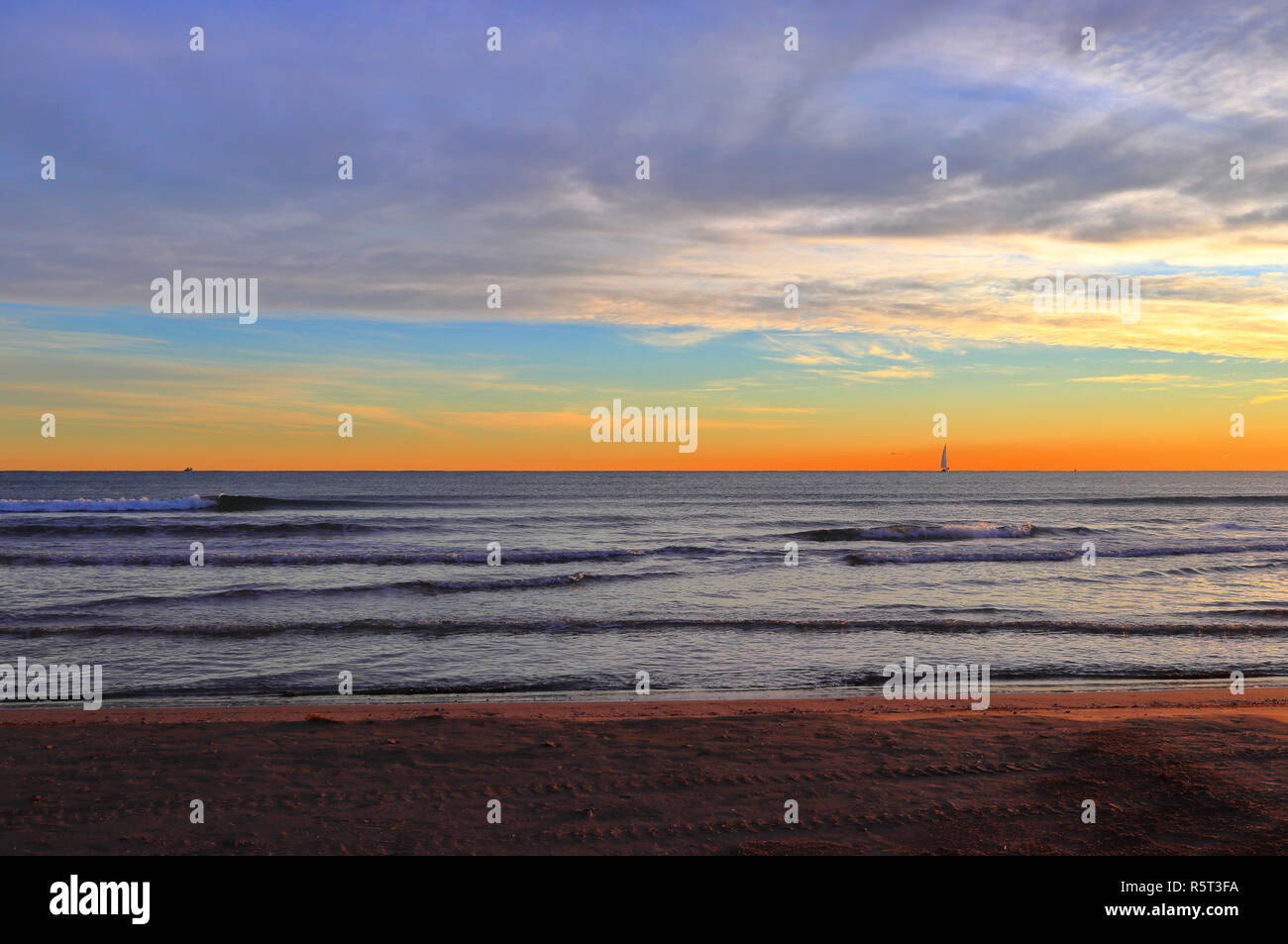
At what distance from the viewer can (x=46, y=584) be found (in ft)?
71.6

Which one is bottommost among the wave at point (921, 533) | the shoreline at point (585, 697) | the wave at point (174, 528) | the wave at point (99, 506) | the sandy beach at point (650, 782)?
the shoreline at point (585, 697)

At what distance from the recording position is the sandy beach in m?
5.98

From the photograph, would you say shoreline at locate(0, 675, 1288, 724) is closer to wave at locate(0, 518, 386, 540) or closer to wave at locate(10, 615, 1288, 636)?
wave at locate(10, 615, 1288, 636)

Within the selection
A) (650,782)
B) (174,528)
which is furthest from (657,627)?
(174,528)

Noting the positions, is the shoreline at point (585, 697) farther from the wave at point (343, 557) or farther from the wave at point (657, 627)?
the wave at point (343, 557)

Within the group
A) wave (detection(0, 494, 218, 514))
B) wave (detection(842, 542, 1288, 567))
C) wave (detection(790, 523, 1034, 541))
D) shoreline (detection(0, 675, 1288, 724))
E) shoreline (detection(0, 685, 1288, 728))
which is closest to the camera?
Answer: shoreline (detection(0, 685, 1288, 728))

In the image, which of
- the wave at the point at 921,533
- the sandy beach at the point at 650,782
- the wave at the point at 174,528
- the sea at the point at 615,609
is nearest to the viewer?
the sandy beach at the point at 650,782

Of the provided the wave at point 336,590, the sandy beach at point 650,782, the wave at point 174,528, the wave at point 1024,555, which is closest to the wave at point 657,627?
the wave at point 336,590

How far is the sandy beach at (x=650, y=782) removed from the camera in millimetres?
5984

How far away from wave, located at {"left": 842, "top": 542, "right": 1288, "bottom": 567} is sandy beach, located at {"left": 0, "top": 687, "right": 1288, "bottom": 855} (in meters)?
19.3

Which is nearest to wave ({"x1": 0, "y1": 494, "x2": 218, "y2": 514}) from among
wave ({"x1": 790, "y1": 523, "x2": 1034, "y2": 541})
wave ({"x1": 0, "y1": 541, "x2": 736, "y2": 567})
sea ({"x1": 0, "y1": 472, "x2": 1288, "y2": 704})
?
sea ({"x1": 0, "y1": 472, "x2": 1288, "y2": 704})

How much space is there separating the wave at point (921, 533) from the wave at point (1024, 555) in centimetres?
711

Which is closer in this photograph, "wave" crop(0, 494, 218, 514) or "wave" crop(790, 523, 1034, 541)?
"wave" crop(790, 523, 1034, 541)
